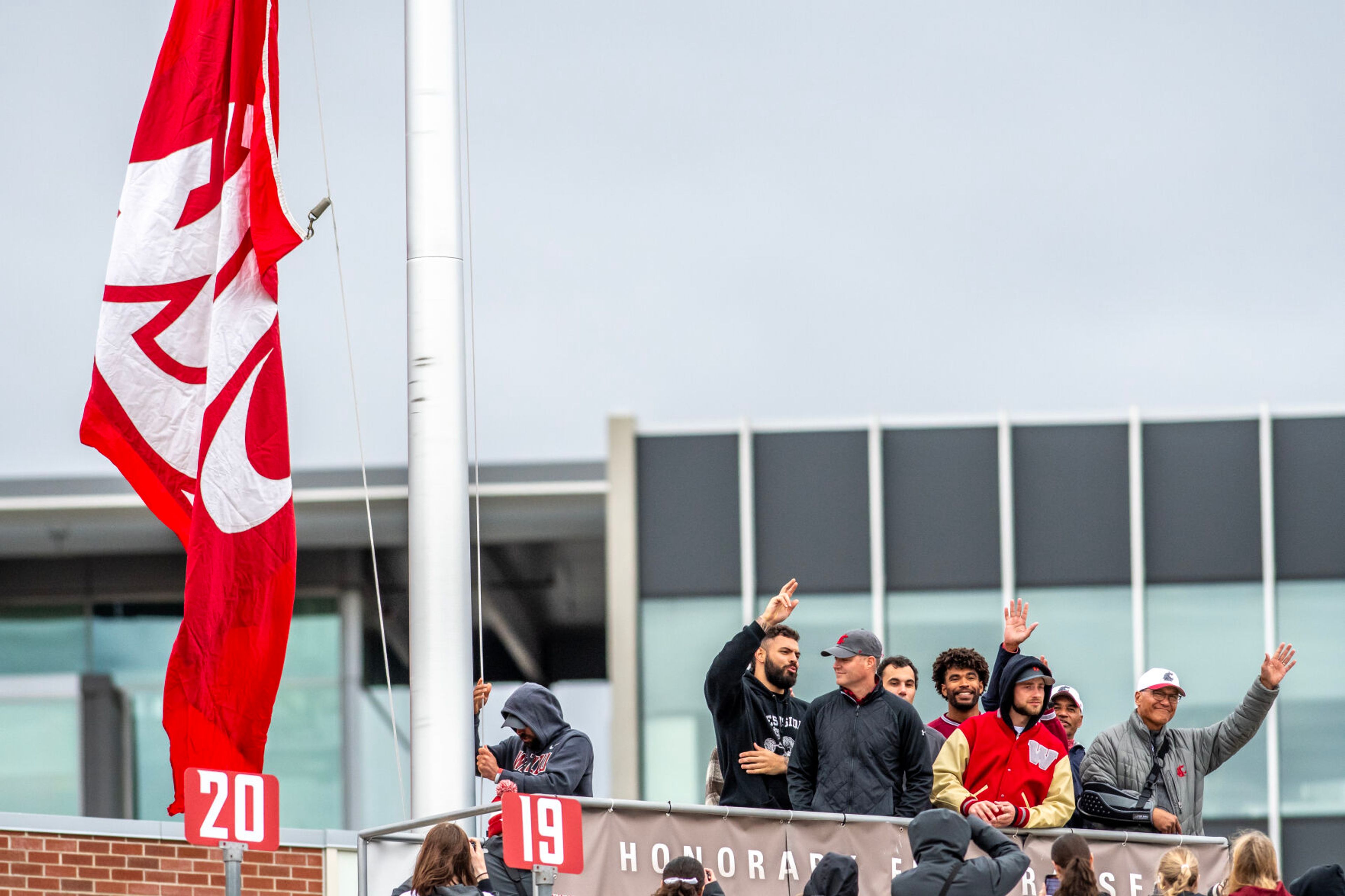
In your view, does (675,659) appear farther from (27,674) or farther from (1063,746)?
(1063,746)

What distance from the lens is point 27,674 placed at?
25.8m

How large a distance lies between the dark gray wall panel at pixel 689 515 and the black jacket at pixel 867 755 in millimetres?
11854

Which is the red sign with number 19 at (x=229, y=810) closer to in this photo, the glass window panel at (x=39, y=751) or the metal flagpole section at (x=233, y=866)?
the metal flagpole section at (x=233, y=866)

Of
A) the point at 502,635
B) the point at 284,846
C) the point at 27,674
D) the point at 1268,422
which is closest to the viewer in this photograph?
the point at 284,846

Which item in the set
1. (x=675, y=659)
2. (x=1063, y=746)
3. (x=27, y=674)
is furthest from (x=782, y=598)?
(x=27, y=674)

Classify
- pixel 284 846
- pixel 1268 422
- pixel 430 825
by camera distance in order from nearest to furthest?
pixel 430 825, pixel 284 846, pixel 1268 422

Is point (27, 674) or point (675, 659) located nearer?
point (675, 659)

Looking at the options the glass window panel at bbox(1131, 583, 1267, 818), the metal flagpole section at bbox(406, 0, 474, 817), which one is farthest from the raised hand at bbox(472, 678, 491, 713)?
the glass window panel at bbox(1131, 583, 1267, 818)

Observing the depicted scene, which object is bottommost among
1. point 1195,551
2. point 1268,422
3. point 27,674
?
point 27,674

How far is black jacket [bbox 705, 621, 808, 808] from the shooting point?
9.06 m

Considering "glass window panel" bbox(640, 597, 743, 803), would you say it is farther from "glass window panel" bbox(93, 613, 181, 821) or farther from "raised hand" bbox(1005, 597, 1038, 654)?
"raised hand" bbox(1005, 597, 1038, 654)

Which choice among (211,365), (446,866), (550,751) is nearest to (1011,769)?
(550,751)

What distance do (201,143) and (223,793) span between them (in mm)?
3507

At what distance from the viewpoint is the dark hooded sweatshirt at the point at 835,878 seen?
24.4 feet
